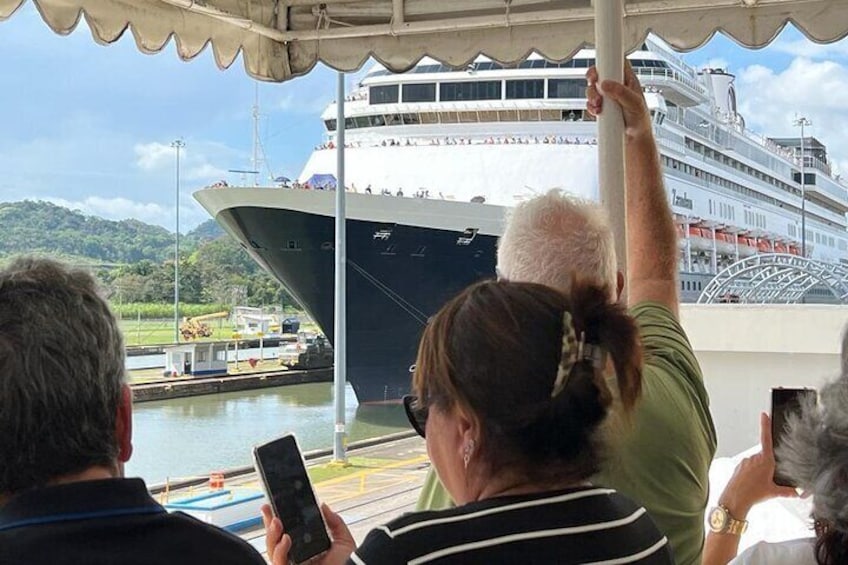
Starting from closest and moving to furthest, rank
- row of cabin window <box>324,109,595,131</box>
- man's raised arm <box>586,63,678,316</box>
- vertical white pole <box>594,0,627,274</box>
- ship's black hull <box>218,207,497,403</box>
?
man's raised arm <box>586,63,678,316</box> → vertical white pole <box>594,0,627,274</box> → ship's black hull <box>218,207,497,403</box> → row of cabin window <box>324,109,595,131</box>

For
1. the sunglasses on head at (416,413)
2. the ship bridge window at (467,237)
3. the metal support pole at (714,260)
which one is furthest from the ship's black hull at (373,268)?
the sunglasses on head at (416,413)

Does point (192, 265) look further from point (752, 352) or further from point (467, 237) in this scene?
point (752, 352)

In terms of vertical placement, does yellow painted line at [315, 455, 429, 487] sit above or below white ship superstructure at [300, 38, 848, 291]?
below

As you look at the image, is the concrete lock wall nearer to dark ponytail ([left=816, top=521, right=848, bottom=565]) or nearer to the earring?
dark ponytail ([left=816, top=521, right=848, bottom=565])

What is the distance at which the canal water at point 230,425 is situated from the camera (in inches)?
622

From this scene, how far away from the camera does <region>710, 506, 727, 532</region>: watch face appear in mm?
1352

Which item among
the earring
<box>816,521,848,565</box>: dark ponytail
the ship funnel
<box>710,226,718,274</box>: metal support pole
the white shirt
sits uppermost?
the ship funnel

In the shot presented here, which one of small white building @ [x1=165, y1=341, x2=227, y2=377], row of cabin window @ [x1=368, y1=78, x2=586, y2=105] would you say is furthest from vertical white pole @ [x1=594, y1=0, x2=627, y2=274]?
small white building @ [x1=165, y1=341, x2=227, y2=377]

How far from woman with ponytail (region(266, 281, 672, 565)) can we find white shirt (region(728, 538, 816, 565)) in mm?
88

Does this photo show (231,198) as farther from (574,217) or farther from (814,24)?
(574,217)

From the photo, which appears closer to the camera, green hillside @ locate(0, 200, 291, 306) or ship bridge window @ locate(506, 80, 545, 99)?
green hillside @ locate(0, 200, 291, 306)

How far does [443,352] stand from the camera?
0.85 m

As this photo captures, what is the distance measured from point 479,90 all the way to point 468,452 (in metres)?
17.3

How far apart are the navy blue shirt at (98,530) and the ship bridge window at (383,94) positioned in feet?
59.3
